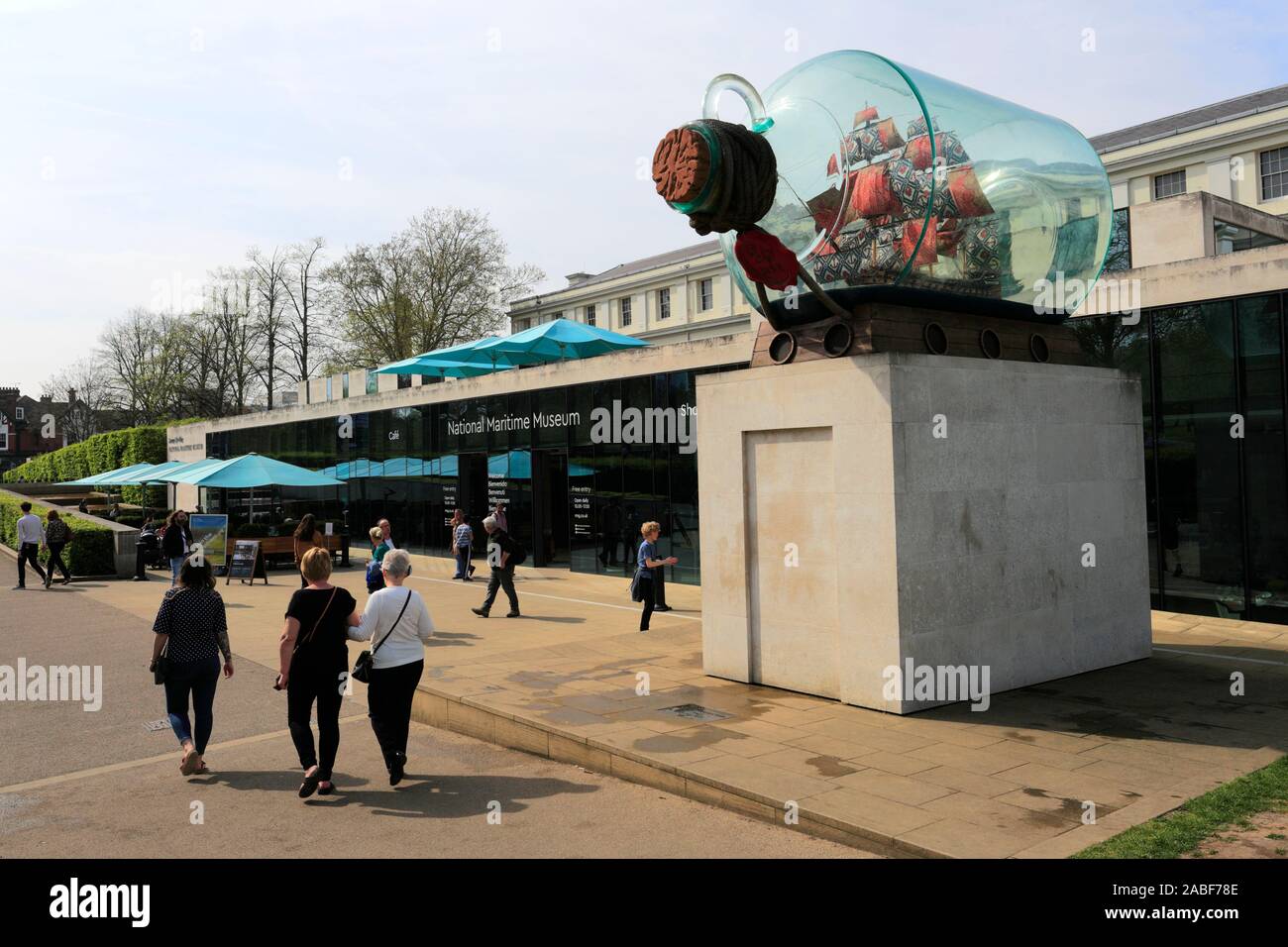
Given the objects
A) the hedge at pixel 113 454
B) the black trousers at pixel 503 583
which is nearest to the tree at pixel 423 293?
the hedge at pixel 113 454

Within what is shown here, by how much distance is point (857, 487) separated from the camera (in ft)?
25.7

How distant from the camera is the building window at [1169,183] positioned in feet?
134

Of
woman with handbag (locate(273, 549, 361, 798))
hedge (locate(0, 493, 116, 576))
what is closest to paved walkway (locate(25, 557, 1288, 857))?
woman with handbag (locate(273, 549, 361, 798))

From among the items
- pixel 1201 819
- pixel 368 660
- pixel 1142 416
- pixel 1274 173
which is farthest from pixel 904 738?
pixel 1274 173

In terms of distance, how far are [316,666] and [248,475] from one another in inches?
718

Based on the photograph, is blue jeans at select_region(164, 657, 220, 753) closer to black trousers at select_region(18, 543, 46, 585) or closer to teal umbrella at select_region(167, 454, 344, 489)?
teal umbrella at select_region(167, 454, 344, 489)

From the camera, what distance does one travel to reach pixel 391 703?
6.57m

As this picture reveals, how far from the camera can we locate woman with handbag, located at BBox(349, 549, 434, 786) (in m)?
6.52

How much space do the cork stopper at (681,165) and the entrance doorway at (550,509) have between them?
15.8 m

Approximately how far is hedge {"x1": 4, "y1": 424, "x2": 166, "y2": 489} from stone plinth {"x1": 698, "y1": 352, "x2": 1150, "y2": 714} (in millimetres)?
42217
